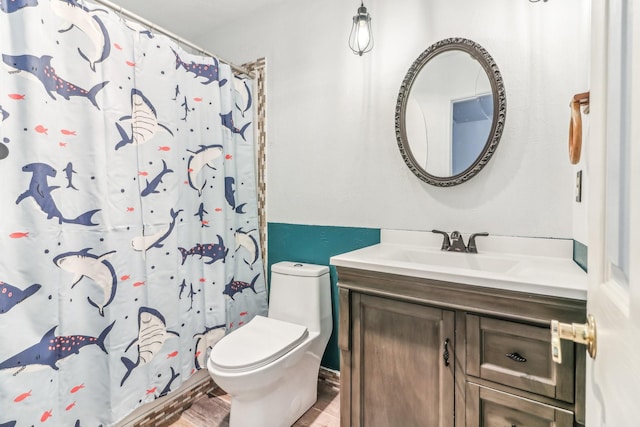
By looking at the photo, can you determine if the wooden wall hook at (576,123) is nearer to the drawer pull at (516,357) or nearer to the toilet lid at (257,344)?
the drawer pull at (516,357)

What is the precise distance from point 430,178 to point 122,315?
161 cm

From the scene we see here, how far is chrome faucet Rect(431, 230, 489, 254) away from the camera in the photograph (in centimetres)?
148

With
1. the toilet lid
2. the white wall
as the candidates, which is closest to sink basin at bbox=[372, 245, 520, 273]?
the white wall

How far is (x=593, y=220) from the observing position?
21.3 inches

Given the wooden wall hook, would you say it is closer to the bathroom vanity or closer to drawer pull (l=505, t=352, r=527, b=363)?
the bathroom vanity

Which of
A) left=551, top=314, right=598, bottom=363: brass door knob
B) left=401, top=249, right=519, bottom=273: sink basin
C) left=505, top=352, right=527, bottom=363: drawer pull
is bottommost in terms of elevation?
left=505, top=352, right=527, bottom=363: drawer pull

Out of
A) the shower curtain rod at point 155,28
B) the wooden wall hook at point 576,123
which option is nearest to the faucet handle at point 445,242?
the wooden wall hook at point 576,123

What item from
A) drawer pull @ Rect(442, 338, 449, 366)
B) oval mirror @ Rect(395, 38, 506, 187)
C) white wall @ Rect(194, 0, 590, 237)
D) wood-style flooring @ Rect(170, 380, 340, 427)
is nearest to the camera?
drawer pull @ Rect(442, 338, 449, 366)

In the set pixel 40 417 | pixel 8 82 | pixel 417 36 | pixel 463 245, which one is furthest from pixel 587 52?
pixel 40 417

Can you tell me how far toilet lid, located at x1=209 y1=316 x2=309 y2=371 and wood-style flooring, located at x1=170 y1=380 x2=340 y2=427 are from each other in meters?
0.48

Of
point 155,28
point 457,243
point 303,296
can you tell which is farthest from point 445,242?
point 155,28

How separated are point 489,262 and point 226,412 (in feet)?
5.31

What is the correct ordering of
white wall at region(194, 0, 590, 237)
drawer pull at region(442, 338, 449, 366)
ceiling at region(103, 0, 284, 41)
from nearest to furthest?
drawer pull at region(442, 338, 449, 366) < white wall at region(194, 0, 590, 237) < ceiling at region(103, 0, 284, 41)

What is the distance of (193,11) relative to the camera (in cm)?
219
